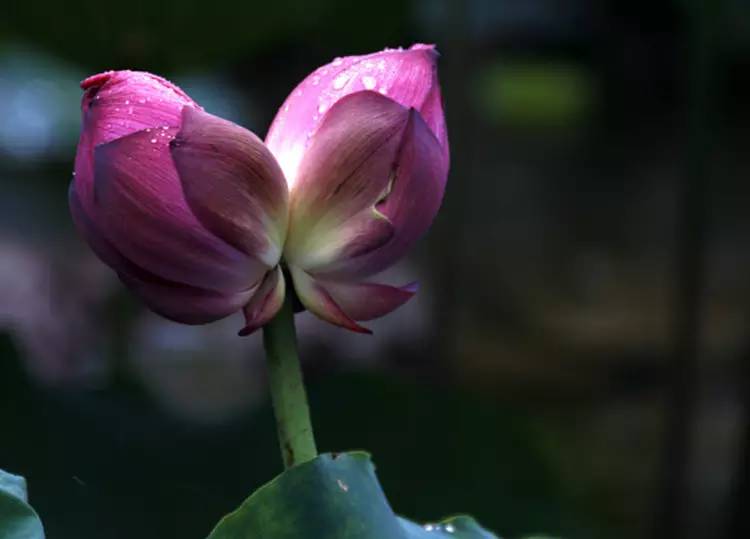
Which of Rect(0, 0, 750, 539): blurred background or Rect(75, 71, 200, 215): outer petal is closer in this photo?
Rect(75, 71, 200, 215): outer petal

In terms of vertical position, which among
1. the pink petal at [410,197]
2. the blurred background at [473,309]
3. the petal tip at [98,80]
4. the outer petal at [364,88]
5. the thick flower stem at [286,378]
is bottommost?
the blurred background at [473,309]

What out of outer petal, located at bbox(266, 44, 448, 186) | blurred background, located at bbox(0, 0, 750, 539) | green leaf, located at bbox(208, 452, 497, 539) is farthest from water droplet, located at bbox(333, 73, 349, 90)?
blurred background, located at bbox(0, 0, 750, 539)

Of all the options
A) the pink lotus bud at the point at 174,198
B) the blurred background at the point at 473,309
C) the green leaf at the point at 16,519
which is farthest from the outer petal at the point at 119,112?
the blurred background at the point at 473,309

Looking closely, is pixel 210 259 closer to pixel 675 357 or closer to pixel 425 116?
pixel 425 116

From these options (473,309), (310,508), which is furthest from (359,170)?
(473,309)

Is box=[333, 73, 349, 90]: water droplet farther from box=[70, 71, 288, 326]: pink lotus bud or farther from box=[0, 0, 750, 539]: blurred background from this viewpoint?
box=[0, 0, 750, 539]: blurred background

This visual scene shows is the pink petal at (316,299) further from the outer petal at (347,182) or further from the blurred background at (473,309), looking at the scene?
the blurred background at (473,309)

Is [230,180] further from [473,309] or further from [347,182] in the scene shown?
[473,309]
